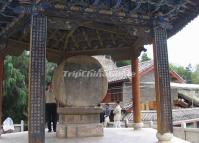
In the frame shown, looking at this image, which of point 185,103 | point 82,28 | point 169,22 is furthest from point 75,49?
point 185,103

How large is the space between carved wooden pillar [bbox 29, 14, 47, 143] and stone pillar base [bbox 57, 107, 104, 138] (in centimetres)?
299

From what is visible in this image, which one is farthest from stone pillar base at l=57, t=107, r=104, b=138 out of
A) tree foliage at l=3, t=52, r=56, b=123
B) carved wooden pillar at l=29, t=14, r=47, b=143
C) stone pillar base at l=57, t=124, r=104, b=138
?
tree foliage at l=3, t=52, r=56, b=123

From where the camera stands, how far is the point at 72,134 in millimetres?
9633

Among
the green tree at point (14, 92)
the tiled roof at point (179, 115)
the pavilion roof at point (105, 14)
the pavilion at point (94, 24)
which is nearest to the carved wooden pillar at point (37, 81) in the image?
the pavilion at point (94, 24)

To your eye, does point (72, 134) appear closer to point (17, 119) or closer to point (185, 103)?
point (17, 119)

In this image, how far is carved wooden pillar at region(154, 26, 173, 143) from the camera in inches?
306

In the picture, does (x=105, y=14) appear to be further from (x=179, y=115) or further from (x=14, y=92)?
(x=179, y=115)

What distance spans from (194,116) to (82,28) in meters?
18.1

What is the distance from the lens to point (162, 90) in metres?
7.91

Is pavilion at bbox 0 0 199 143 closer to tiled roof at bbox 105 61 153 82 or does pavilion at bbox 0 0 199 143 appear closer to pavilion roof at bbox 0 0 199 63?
pavilion roof at bbox 0 0 199 63

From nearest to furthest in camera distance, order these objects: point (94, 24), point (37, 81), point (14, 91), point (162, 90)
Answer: point (37, 81)
point (162, 90)
point (94, 24)
point (14, 91)

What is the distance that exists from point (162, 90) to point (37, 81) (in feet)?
10.1

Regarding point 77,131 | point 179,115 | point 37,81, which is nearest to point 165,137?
point 77,131

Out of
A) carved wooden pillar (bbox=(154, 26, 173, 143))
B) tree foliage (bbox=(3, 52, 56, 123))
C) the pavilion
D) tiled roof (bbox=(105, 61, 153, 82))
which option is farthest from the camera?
tiled roof (bbox=(105, 61, 153, 82))
